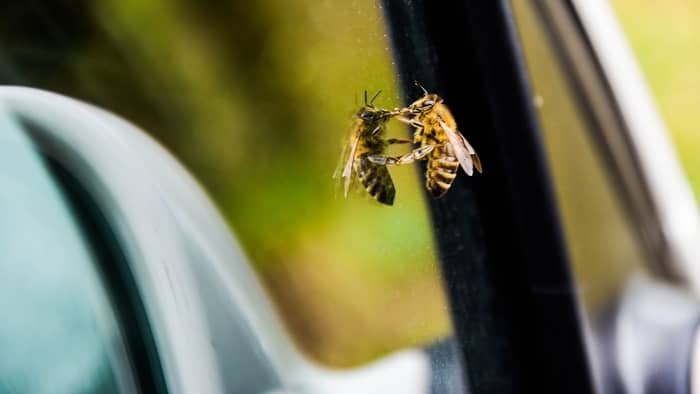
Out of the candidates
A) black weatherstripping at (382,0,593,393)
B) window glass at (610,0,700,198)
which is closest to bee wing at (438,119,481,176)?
black weatherstripping at (382,0,593,393)

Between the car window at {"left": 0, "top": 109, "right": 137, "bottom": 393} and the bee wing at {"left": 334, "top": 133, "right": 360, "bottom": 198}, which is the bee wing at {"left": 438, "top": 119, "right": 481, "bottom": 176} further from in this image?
the car window at {"left": 0, "top": 109, "right": 137, "bottom": 393}

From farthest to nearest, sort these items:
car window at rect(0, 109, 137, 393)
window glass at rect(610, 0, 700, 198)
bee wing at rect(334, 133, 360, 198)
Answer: window glass at rect(610, 0, 700, 198)
bee wing at rect(334, 133, 360, 198)
car window at rect(0, 109, 137, 393)

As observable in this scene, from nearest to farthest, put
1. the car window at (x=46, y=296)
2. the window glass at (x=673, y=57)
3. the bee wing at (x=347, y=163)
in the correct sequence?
1. the car window at (x=46, y=296)
2. the bee wing at (x=347, y=163)
3. the window glass at (x=673, y=57)

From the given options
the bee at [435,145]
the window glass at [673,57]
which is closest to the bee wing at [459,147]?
the bee at [435,145]

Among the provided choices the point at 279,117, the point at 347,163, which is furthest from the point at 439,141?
the point at 279,117

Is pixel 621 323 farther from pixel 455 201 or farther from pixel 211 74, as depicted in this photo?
pixel 211 74

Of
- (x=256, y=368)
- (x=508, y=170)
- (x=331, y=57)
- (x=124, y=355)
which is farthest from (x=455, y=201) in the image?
(x=124, y=355)

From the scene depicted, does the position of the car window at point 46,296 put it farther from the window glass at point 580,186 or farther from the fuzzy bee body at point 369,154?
the window glass at point 580,186
